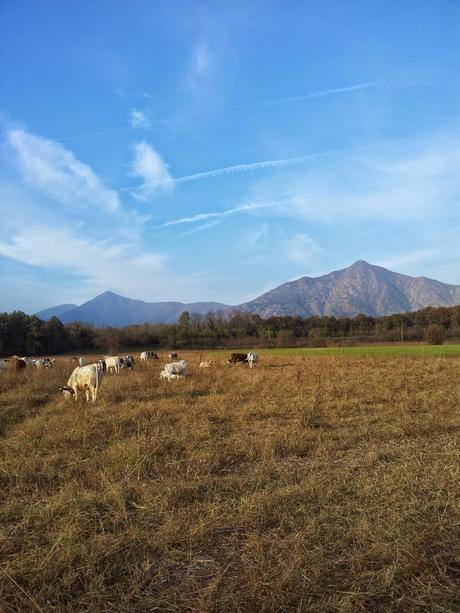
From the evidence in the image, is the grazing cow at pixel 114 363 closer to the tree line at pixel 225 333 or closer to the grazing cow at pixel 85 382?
the grazing cow at pixel 85 382

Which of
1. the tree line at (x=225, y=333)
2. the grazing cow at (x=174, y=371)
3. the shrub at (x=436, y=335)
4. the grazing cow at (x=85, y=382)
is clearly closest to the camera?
the grazing cow at (x=85, y=382)

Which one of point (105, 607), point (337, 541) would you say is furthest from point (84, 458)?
point (337, 541)

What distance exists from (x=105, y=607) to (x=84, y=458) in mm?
4099

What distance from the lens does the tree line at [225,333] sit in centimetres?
6738

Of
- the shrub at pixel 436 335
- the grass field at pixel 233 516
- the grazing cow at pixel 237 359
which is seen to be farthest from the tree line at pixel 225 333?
the grass field at pixel 233 516

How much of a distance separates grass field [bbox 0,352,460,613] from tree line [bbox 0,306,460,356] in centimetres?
5609

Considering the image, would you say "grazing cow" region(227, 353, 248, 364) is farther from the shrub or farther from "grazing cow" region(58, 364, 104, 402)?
the shrub

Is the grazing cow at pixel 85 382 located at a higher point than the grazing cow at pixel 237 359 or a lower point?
higher

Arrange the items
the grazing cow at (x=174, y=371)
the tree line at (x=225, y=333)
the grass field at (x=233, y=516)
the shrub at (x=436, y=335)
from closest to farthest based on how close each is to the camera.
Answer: the grass field at (x=233, y=516), the grazing cow at (x=174, y=371), the tree line at (x=225, y=333), the shrub at (x=436, y=335)

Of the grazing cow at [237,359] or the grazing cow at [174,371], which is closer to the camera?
the grazing cow at [174,371]

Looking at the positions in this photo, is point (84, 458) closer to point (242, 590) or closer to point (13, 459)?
point (13, 459)

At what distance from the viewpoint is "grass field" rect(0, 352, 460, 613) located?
3061mm

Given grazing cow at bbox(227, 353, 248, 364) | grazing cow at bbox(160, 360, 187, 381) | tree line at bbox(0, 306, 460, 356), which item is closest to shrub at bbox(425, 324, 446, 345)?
tree line at bbox(0, 306, 460, 356)

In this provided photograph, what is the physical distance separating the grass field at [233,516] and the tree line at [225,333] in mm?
56091
